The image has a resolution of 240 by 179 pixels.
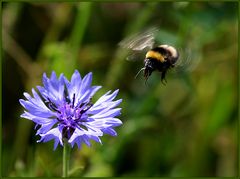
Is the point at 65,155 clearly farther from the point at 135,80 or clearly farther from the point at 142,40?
the point at 135,80

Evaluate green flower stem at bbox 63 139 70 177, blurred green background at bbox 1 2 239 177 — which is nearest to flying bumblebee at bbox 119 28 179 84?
green flower stem at bbox 63 139 70 177

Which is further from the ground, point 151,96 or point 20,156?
point 151,96

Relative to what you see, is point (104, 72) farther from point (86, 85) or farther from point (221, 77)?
point (86, 85)

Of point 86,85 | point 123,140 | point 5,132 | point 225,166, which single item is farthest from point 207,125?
point 86,85

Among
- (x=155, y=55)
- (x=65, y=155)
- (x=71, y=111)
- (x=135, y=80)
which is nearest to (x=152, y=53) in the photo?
(x=155, y=55)

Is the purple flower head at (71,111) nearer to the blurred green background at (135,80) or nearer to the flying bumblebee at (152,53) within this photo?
the flying bumblebee at (152,53)

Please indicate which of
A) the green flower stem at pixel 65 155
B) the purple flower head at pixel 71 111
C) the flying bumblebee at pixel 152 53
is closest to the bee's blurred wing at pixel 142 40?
the flying bumblebee at pixel 152 53

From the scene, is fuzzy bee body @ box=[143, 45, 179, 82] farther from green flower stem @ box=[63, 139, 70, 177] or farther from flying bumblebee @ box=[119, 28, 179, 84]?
green flower stem @ box=[63, 139, 70, 177]
